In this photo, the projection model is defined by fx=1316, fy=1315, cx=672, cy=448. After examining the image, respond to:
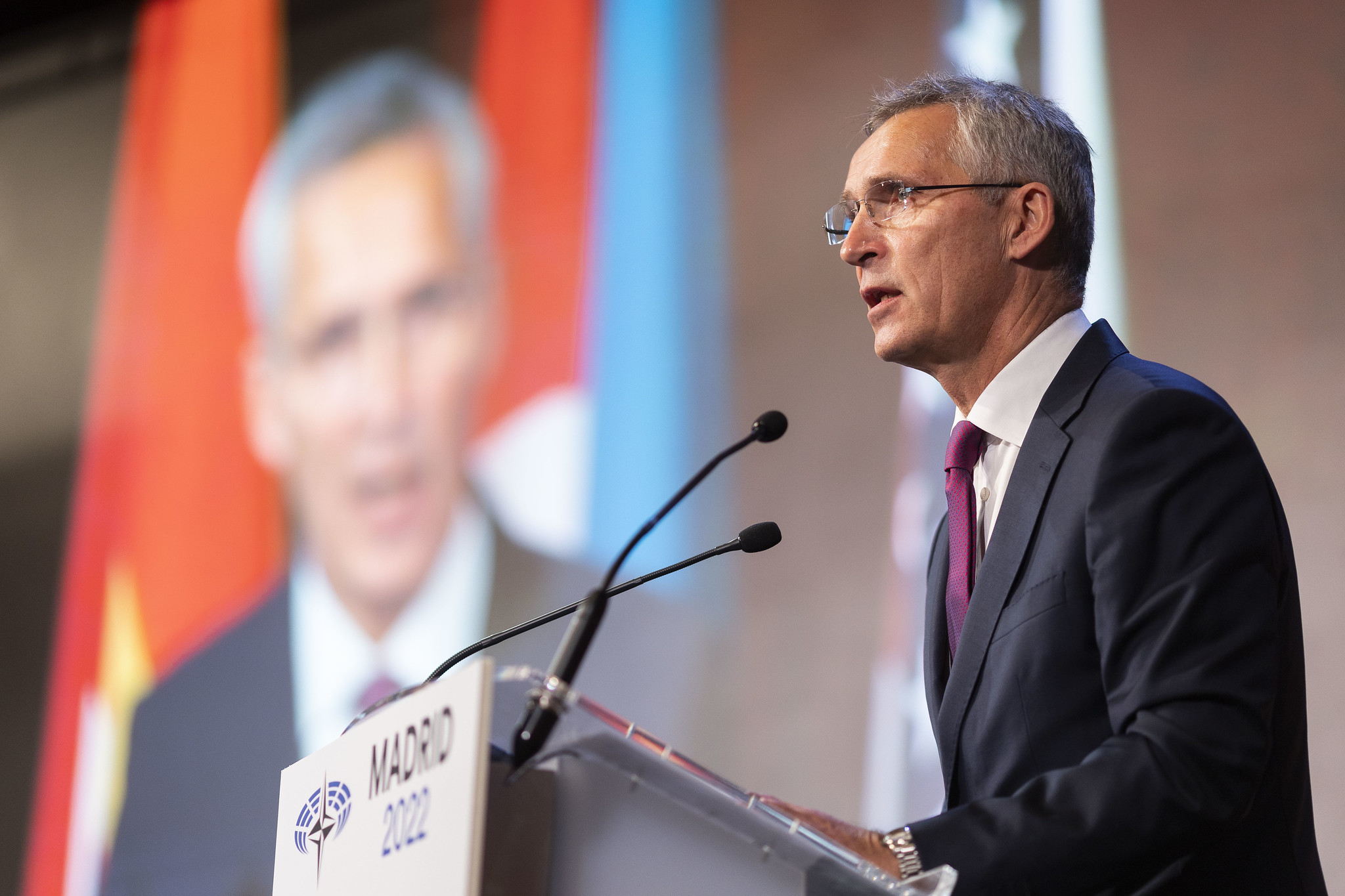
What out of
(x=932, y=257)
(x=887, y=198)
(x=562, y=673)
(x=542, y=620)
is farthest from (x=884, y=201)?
(x=562, y=673)

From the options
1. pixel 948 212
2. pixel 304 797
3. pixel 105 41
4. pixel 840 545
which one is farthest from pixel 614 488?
pixel 105 41

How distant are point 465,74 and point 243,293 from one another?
3.85 feet

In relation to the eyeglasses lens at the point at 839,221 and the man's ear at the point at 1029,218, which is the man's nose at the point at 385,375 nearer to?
the eyeglasses lens at the point at 839,221

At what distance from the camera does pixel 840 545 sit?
3816 millimetres

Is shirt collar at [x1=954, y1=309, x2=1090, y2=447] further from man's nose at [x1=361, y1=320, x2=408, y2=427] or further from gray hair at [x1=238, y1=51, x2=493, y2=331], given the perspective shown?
gray hair at [x1=238, y1=51, x2=493, y2=331]

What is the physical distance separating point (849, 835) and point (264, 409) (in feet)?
12.8

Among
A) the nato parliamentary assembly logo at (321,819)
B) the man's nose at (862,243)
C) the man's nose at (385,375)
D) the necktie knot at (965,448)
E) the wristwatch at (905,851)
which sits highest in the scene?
the man's nose at (385,375)

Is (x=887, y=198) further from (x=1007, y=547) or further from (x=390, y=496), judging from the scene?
(x=390, y=496)

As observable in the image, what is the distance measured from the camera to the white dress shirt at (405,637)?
4234mm

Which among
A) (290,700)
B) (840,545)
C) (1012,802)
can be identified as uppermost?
(840,545)

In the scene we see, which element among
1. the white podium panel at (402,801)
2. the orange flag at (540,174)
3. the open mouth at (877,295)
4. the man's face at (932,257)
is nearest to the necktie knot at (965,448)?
the man's face at (932,257)

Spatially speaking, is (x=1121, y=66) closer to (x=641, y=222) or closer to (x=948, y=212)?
(x=641, y=222)

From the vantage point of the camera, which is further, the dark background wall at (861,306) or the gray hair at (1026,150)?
the dark background wall at (861,306)

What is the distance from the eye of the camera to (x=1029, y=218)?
6.87ft
